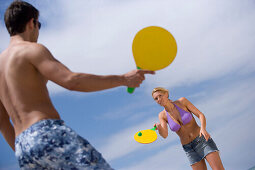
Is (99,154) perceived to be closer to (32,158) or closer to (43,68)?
(32,158)

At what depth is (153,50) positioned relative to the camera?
2.72 m

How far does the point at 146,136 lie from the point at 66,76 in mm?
3770

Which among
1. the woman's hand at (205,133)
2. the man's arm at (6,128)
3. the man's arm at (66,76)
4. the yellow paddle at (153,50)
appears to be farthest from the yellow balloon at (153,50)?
the woman's hand at (205,133)

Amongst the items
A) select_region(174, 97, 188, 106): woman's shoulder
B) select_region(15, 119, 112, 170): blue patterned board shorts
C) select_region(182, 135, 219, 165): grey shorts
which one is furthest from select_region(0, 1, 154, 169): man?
select_region(174, 97, 188, 106): woman's shoulder

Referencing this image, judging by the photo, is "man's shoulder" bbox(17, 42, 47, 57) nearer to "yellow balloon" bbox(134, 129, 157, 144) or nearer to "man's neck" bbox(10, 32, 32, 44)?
"man's neck" bbox(10, 32, 32, 44)

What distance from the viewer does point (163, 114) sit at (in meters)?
5.27

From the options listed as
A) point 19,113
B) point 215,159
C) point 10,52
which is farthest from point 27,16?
point 215,159

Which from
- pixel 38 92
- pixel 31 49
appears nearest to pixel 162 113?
pixel 38 92

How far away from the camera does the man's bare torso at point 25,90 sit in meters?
2.13

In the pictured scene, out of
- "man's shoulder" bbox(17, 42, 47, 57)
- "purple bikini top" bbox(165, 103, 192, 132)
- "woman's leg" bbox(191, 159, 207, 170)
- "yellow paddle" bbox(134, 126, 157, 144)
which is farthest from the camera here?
"yellow paddle" bbox(134, 126, 157, 144)

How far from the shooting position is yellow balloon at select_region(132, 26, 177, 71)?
2680 mm

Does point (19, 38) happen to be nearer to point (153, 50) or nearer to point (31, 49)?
point (31, 49)

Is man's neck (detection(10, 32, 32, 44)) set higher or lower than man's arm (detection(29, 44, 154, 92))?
higher

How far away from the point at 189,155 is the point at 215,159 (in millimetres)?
458
